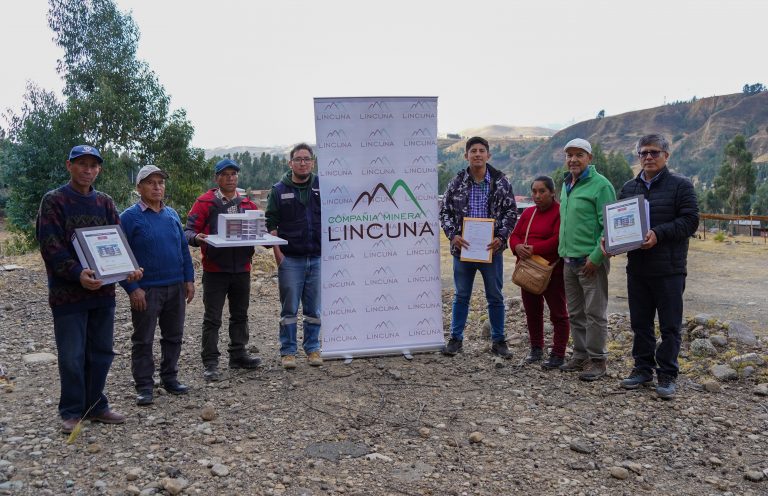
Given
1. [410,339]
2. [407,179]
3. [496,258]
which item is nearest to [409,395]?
[410,339]

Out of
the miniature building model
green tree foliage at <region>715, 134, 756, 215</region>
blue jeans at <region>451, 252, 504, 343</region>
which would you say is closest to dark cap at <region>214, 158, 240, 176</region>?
the miniature building model

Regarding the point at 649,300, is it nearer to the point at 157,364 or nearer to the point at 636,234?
the point at 636,234

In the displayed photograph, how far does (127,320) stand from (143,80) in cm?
3047

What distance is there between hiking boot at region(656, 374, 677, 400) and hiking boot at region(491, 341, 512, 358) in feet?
4.94

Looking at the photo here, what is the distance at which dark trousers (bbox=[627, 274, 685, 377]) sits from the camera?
197 inches

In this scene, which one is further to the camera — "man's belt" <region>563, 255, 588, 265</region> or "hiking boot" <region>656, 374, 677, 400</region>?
"man's belt" <region>563, 255, 588, 265</region>

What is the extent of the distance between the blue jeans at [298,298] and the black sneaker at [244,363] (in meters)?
0.27

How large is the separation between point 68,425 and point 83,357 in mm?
473

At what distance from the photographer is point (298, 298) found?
588cm

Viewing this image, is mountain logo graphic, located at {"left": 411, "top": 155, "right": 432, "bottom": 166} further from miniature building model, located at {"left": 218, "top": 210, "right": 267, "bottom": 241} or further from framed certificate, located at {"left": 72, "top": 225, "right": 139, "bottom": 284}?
framed certificate, located at {"left": 72, "top": 225, "right": 139, "bottom": 284}

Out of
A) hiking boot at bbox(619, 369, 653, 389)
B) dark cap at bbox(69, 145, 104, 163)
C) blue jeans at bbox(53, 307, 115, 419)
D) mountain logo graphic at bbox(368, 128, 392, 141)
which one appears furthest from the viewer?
mountain logo graphic at bbox(368, 128, 392, 141)

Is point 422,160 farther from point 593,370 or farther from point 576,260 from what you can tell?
point 593,370

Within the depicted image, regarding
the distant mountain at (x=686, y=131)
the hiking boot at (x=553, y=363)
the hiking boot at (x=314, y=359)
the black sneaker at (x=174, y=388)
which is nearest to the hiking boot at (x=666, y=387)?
the hiking boot at (x=553, y=363)

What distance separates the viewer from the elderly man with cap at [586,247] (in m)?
5.38
